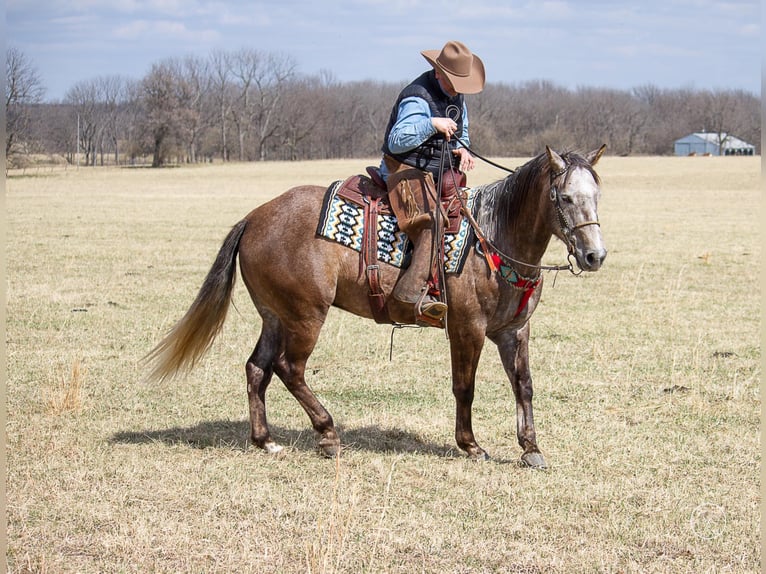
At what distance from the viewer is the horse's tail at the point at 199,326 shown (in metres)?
6.85

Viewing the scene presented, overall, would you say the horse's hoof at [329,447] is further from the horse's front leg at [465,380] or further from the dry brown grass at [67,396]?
the dry brown grass at [67,396]

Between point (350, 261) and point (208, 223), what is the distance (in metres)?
19.9

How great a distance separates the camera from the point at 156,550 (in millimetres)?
4793

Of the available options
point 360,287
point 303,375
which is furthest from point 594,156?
point 303,375

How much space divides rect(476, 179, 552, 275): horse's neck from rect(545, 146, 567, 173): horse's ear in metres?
0.25

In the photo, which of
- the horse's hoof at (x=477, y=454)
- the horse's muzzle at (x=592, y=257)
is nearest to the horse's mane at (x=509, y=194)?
the horse's muzzle at (x=592, y=257)

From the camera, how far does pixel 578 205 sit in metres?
5.62

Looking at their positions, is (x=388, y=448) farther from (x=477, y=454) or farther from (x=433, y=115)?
(x=433, y=115)

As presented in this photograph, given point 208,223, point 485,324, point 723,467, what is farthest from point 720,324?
point 208,223

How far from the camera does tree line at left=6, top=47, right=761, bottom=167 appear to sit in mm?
86125

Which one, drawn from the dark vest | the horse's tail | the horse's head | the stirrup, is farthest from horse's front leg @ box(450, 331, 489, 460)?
the horse's tail

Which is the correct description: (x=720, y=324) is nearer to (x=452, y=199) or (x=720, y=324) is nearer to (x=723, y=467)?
(x=723, y=467)

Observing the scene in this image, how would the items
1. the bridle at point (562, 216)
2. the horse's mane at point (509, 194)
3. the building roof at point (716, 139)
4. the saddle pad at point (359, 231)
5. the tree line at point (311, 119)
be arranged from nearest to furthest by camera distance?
1. the bridle at point (562, 216)
2. the horse's mane at point (509, 194)
3. the saddle pad at point (359, 231)
4. the tree line at point (311, 119)
5. the building roof at point (716, 139)

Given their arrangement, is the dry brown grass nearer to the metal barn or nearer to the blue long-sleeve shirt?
the blue long-sleeve shirt
